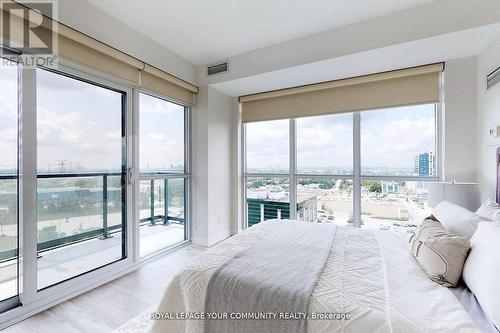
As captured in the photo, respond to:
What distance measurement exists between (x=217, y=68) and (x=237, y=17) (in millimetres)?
1018

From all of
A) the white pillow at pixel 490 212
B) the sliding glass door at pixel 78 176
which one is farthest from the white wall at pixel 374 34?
the sliding glass door at pixel 78 176

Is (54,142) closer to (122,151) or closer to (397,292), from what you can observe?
(122,151)

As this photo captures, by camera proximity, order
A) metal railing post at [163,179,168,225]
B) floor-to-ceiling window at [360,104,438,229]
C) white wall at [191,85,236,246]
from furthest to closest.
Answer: white wall at [191,85,236,246], metal railing post at [163,179,168,225], floor-to-ceiling window at [360,104,438,229]

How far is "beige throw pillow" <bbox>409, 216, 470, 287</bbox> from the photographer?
1.19m

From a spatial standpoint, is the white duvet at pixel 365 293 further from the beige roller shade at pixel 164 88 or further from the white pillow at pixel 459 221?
the beige roller shade at pixel 164 88

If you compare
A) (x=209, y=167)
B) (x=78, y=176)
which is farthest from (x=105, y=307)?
(x=209, y=167)

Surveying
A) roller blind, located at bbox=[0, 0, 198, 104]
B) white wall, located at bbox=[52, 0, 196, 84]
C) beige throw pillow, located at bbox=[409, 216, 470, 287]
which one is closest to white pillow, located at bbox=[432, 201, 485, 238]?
beige throw pillow, located at bbox=[409, 216, 470, 287]

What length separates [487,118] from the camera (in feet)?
7.40

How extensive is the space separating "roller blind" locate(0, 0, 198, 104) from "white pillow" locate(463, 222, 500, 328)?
3168mm

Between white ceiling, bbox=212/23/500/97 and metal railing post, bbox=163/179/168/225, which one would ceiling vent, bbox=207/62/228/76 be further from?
metal railing post, bbox=163/179/168/225

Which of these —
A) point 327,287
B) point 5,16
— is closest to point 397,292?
point 327,287

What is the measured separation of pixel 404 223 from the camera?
9.86ft

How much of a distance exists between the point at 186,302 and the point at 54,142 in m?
1.91

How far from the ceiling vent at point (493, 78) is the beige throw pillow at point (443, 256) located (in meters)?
1.73
